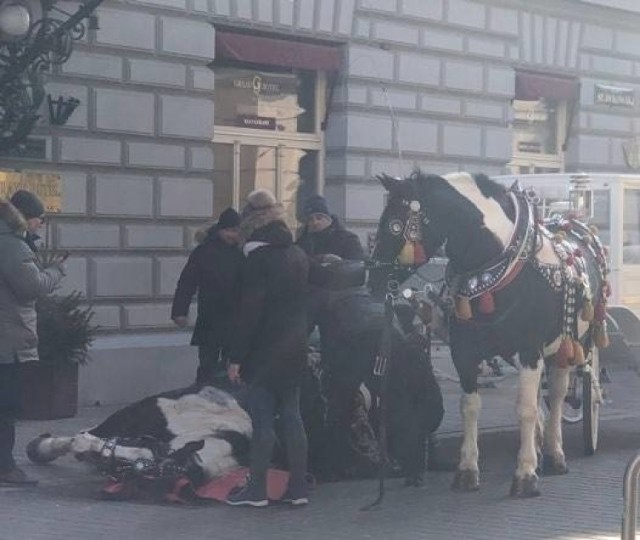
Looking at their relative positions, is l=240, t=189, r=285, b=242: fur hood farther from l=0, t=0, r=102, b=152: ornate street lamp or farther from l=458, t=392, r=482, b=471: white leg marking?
l=0, t=0, r=102, b=152: ornate street lamp

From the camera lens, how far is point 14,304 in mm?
10352

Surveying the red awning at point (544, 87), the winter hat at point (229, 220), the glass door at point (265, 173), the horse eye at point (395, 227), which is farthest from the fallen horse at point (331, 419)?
the red awning at point (544, 87)

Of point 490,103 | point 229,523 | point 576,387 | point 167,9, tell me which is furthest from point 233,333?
point 490,103

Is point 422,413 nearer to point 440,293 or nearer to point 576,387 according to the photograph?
point 440,293

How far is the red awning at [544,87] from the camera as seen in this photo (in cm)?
1977

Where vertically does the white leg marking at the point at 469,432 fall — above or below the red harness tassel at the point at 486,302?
below

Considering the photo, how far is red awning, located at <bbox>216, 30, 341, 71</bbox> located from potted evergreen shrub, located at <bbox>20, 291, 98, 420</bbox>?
391cm

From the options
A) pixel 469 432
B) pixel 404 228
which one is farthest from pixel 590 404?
pixel 404 228

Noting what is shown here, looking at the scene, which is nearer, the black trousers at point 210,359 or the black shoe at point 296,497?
the black shoe at point 296,497

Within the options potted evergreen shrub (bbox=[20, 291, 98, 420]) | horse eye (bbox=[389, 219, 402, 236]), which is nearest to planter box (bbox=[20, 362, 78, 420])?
potted evergreen shrub (bbox=[20, 291, 98, 420])

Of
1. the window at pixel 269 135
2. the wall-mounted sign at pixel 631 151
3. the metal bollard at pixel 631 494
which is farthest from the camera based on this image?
the wall-mounted sign at pixel 631 151

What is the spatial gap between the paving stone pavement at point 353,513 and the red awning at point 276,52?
238 inches

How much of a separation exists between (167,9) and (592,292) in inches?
233

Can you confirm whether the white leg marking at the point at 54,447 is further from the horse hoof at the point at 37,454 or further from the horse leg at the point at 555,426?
the horse leg at the point at 555,426
